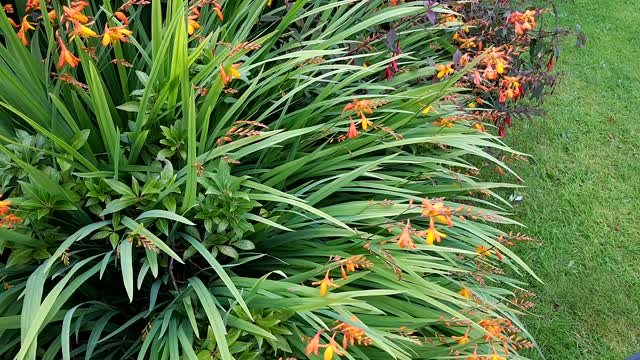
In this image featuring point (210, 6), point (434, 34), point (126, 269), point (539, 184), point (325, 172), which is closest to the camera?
point (126, 269)

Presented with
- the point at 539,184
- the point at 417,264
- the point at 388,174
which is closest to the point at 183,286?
the point at 417,264

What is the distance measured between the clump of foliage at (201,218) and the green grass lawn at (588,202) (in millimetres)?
648

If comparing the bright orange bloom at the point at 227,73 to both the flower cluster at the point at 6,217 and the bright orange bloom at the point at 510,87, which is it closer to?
the flower cluster at the point at 6,217

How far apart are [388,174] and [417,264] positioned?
450mm

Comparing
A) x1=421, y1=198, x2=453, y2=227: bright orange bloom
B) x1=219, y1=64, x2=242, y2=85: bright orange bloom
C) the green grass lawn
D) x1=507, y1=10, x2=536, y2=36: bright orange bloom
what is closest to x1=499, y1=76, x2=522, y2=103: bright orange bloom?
x1=507, y1=10, x2=536, y2=36: bright orange bloom

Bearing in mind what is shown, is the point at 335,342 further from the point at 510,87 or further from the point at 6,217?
the point at 510,87

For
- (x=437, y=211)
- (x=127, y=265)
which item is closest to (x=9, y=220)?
(x=127, y=265)

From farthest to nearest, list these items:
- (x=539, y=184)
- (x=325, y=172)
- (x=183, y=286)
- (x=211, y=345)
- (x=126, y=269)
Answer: (x=539, y=184)
(x=325, y=172)
(x=183, y=286)
(x=211, y=345)
(x=126, y=269)

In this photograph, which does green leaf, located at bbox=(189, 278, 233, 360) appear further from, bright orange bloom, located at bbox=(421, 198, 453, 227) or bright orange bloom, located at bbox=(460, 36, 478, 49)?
bright orange bloom, located at bbox=(460, 36, 478, 49)

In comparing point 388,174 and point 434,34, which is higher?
point 434,34

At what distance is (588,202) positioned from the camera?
3.32 meters

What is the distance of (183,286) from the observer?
1662 millimetres

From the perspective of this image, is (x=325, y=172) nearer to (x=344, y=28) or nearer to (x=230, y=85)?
(x=230, y=85)

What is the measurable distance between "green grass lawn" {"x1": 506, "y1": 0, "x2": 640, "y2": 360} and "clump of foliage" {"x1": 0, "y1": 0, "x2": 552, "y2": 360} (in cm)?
65
